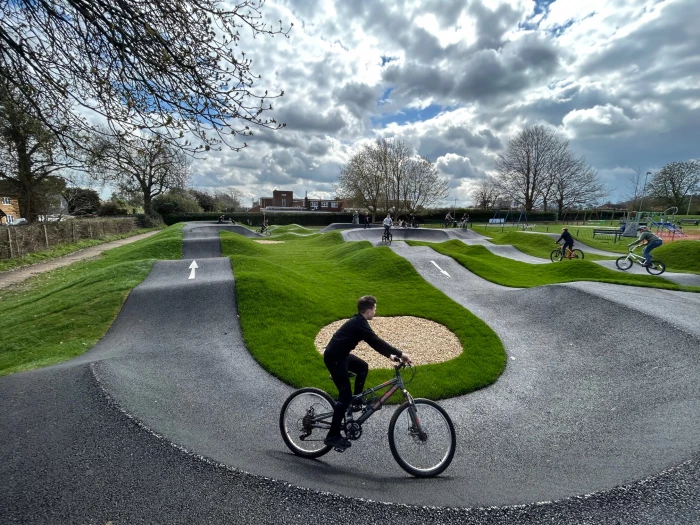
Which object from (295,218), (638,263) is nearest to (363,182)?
(295,218)

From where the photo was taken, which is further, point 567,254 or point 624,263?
point 567,254

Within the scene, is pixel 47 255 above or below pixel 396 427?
above

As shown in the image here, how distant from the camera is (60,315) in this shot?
9836 millimetres

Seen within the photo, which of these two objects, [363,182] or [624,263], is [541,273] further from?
[363,182]

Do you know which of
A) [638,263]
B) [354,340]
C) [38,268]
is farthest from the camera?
[38,268]

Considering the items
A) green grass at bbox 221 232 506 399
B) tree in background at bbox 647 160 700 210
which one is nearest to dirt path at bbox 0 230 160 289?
green grass at bbox 221 232 506 399

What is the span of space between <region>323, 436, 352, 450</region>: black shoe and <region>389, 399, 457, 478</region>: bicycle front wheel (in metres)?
0.57

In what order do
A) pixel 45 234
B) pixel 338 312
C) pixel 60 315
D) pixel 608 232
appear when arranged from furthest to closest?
pixel 608 232, pixel 45 234, pixel 338 312, pixel 60 315

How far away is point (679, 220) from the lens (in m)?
46.4

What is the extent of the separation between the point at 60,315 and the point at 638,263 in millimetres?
23422

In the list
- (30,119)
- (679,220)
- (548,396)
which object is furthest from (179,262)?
(679,220)

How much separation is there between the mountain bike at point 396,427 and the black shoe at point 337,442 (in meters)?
0.05

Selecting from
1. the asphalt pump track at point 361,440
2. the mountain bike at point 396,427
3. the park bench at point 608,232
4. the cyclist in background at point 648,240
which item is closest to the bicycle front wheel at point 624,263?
the cyclist in background at point 648,240

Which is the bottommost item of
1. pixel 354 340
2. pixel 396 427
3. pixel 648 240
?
pixel 396 427
